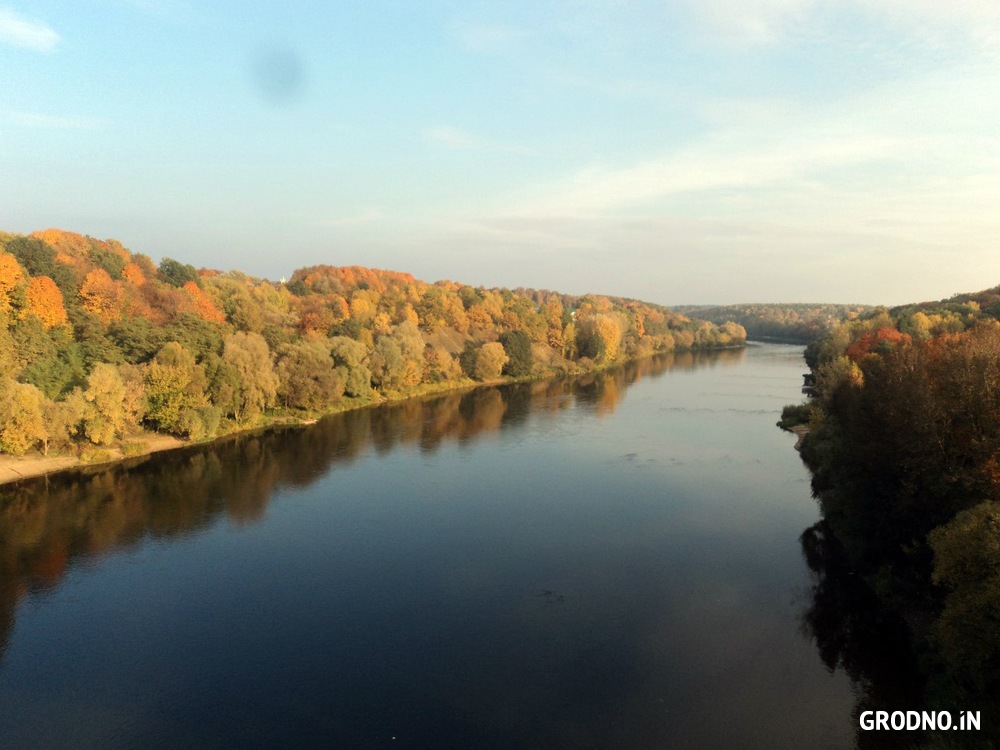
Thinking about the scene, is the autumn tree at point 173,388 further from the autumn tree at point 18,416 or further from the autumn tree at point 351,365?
the autumn tree at point 351,365

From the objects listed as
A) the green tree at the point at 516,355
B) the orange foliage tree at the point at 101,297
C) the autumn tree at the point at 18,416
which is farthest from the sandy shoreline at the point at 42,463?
A: the green tree at the point at 516,355

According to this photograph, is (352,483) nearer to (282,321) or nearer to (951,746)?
(951,746)

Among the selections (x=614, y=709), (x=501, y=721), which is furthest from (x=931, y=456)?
(x=501, y=721)

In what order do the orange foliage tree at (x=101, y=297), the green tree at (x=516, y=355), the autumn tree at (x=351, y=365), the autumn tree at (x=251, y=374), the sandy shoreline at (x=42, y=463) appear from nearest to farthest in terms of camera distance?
the sandy shoreline at (x=42, y=463)
the autumn tree at (x=251, y=374)
the orange foliage tree at (x=101, y=297)
the autumn tree at (x=351, y=365)
the green tree at (x=516, y=355)

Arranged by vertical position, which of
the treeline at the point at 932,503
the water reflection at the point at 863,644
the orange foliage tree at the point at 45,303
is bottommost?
the water reflection at the point at 863,644

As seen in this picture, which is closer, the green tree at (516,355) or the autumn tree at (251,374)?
the autumn tree at (251,374)

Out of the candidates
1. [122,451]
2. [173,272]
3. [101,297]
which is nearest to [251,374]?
Answer: [122,451]

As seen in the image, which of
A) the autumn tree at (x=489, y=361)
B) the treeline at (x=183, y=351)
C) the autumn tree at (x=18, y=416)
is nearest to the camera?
the autumn tree at (x=18, y=416)
